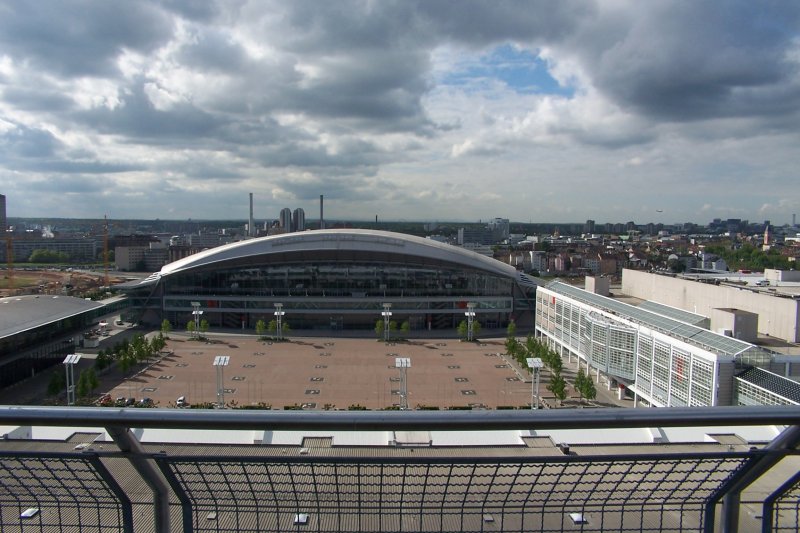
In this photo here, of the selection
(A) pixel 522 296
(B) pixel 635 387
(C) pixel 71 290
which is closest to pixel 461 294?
(A) pixel 522 296

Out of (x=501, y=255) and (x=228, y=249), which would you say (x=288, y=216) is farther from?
(x=228, y=249)

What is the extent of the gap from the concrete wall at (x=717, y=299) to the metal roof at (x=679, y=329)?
8.55 feet

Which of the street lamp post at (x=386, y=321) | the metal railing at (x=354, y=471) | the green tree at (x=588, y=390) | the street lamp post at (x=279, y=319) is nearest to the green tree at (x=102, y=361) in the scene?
the street lamp post at (x=279, y=319)

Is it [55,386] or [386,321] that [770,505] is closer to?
[55,386]

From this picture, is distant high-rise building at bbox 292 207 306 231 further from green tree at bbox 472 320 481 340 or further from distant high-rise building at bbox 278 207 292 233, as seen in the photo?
green tree at bbox 472 320 481 340

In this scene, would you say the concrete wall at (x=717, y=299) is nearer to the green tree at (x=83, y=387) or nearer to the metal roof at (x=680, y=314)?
the metal roof at (x=680, y=314)

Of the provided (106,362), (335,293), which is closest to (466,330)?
(335,293)

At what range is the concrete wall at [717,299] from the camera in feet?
41.7

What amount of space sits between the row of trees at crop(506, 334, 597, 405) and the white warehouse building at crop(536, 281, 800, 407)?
0.83 metres

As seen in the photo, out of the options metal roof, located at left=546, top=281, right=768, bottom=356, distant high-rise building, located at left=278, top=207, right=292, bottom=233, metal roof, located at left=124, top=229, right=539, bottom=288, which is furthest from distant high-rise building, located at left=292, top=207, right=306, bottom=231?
metal roof, located at left=546, top=281, right=768, bottom=356

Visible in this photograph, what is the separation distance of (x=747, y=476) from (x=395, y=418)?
774 millimetres

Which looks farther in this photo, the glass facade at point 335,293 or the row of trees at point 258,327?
the glass facade at point 335,293

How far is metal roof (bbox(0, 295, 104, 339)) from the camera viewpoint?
42.0ft

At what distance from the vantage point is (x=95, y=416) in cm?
103
